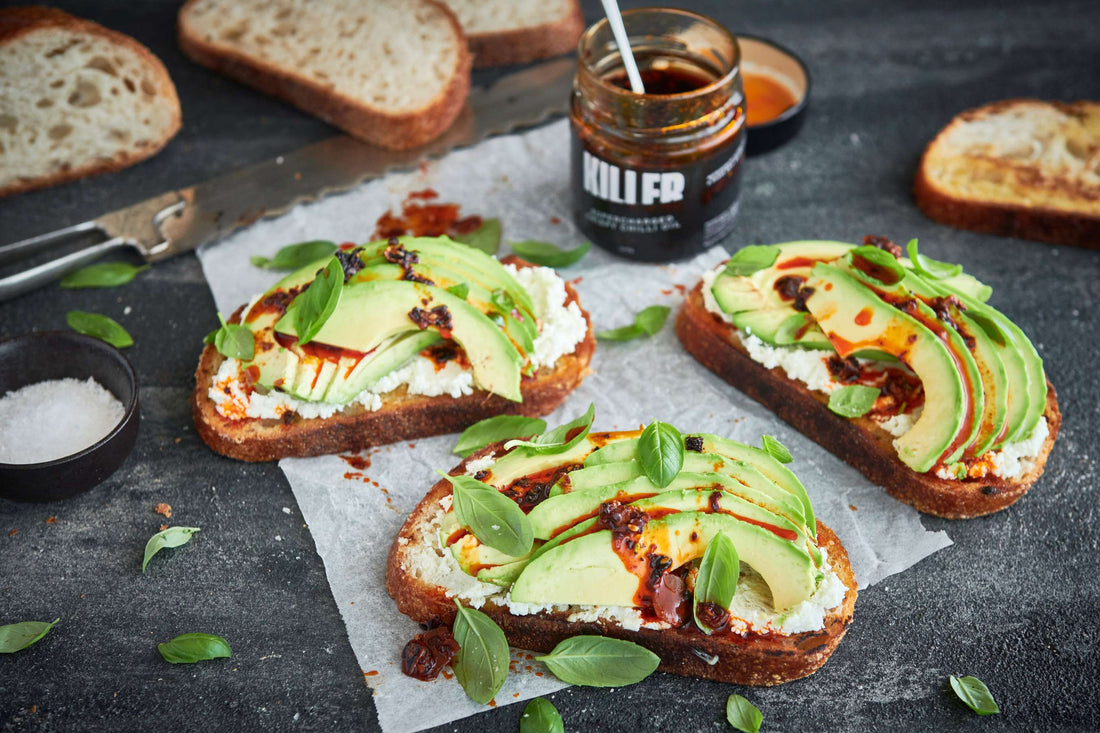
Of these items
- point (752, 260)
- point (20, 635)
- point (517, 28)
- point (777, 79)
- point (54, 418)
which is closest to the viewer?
point (20, 635)

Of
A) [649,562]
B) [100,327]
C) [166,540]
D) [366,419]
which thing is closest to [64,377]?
[100,327]

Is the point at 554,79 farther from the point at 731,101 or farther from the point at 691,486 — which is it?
the point at 691,486

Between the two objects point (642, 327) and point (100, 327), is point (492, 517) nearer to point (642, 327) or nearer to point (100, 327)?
point (642, 327)

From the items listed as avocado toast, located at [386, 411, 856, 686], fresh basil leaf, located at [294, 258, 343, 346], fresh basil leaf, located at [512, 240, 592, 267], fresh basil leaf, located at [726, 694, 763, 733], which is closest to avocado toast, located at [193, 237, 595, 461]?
fresh basil leaf, located at [294, 258, 343, 346]

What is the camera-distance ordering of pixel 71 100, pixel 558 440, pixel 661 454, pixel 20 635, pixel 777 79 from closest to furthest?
pixel 661 454
pixel 20 635
pixel 558 440
pixel 71 100
pixel 777 79

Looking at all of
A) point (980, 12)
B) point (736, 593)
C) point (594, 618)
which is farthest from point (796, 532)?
point (980, 12)

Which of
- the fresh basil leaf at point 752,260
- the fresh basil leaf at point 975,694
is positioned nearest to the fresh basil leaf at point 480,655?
the fresh basil leaf at point 975,694
